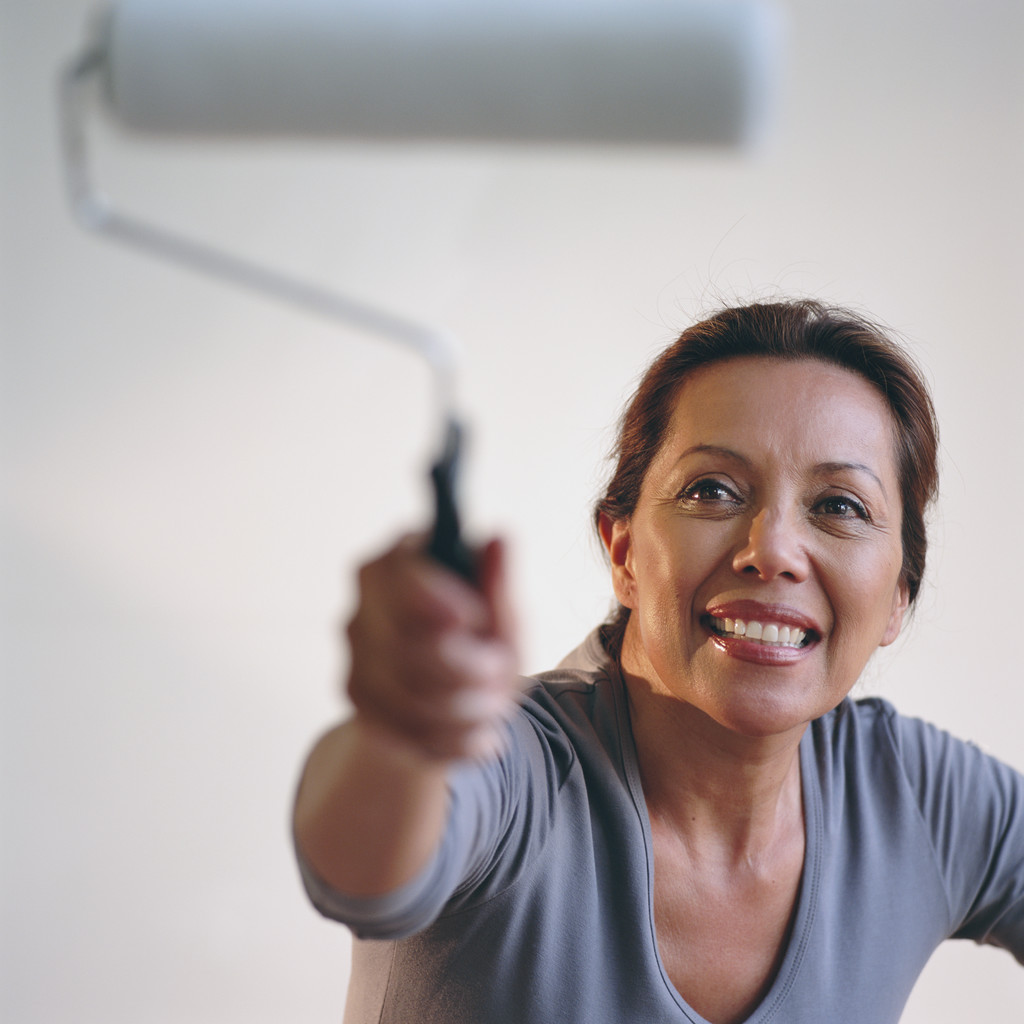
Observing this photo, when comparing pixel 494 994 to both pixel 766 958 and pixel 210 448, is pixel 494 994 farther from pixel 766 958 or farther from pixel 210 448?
pixel 210 448

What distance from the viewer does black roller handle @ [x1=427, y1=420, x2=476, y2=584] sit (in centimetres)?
42

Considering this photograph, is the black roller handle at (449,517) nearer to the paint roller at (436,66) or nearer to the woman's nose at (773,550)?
the paint roller at (436,66)

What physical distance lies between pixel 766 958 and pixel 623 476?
1.63ft

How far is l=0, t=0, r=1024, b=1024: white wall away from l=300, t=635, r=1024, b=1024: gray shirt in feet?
3.36

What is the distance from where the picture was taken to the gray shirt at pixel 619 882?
0.83 meters

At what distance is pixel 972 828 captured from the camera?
1211mm

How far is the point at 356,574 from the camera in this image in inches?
18.8

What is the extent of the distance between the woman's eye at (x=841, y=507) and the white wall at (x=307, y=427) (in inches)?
50.8

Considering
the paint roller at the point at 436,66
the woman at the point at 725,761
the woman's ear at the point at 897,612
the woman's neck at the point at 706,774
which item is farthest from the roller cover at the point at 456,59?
the woman's ear at the point at 897,612

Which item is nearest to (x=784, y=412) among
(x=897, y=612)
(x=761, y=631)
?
(x=761, y=631)

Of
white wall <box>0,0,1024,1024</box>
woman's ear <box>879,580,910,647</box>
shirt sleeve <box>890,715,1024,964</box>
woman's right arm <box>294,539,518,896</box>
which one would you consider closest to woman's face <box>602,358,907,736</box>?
woman's ear <box>879,580,910,647</box>

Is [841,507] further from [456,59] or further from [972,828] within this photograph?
[456,59]

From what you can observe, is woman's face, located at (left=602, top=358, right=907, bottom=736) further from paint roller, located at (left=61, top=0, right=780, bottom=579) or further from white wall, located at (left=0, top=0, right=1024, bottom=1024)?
white wall, located at (left=0, top=0, right=1024, bottom=1024)

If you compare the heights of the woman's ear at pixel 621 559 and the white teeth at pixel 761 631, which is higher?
the woman's ear at pixel 621 559
